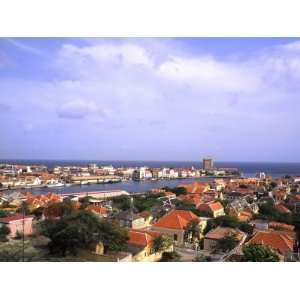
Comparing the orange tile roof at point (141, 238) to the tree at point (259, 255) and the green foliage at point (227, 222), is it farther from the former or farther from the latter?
the green foliage at point (227, 222)

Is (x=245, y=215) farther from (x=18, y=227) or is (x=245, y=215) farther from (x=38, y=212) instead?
(x=18, y=227)

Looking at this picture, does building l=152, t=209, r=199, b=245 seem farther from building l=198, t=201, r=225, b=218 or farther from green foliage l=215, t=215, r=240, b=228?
building l=198, t=201, r=225, b=218

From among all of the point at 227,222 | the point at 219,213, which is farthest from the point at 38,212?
the point at 227,222

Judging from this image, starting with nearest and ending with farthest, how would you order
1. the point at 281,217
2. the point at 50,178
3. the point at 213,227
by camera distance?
the point at 213,227 < the point at 281,217 < the point at 50,178
